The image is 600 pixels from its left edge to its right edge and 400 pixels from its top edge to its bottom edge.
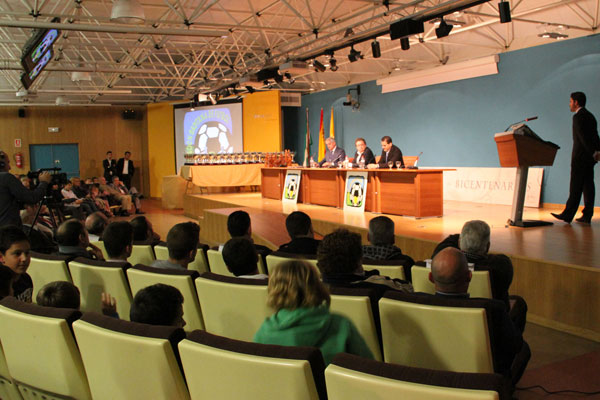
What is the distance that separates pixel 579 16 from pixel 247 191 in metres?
7.58

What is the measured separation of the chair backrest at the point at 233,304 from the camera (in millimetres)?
2143

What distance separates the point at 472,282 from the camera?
8.53ft

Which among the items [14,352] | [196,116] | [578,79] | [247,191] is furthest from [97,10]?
[14,352]

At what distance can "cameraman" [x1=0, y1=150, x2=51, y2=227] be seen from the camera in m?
4.08

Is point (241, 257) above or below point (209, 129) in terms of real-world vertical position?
below

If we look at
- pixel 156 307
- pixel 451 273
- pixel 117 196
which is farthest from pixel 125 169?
pixel 451 273

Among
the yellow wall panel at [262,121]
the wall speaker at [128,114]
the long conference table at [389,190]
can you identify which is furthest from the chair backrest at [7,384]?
the wall speaker at [128,114]

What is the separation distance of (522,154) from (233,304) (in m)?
4.35

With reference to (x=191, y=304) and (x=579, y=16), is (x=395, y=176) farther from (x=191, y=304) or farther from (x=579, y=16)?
(x=191, y=304)

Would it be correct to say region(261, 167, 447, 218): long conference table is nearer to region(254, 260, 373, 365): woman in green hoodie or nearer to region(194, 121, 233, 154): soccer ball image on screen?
region(254, 260, 373, 365): woman in green hoodie

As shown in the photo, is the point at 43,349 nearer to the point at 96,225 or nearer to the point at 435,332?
the point at 435,332

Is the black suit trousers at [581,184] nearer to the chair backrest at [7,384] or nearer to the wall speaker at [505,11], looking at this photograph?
the wall speaker at [505,11]

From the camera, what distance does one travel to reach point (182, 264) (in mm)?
2969

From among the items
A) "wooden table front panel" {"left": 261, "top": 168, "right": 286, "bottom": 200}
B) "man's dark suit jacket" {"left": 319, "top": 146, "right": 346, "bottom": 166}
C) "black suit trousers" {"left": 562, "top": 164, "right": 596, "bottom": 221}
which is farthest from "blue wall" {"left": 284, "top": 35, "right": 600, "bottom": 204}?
"wooden table front panel" {"left": 261, "top": 168, "right": 286, "bottom": 200}
